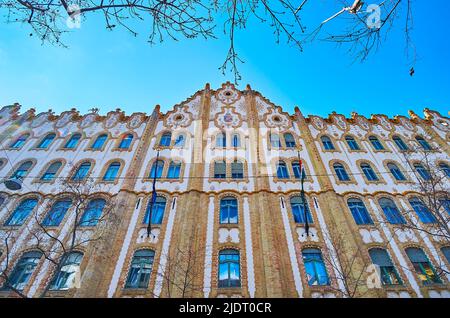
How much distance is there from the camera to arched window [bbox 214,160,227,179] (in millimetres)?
15828

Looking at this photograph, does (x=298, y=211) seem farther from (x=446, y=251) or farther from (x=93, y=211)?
(x=93, y=211)

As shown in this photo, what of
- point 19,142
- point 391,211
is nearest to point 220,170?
point 391,211

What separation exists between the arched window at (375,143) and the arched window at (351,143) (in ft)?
4.32

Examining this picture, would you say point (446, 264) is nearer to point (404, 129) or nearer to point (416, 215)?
point (416, 215)

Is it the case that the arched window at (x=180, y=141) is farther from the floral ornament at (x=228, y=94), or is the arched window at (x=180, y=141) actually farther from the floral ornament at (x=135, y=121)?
the floral ornament at (x=228, y=94)

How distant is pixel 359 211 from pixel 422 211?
147 inches

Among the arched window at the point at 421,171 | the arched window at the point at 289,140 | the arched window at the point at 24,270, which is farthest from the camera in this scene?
the arched window at the point at 289,140

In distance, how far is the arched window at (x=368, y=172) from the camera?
16.4m

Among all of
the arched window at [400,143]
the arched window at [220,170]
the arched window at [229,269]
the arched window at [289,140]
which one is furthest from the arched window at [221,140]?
the arched window at [400,143]

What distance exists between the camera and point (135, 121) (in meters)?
20.4

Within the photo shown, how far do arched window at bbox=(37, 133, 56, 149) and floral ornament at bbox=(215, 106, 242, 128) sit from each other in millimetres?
12975

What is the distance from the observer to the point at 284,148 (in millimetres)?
17844

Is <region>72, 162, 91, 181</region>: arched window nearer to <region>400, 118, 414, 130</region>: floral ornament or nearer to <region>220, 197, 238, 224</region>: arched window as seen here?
<region>220, 197, 238, 224</region>: arched window

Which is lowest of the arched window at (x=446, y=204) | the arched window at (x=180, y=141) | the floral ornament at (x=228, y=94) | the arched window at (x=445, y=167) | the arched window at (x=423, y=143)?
the arched window at (x=446, y=204)
